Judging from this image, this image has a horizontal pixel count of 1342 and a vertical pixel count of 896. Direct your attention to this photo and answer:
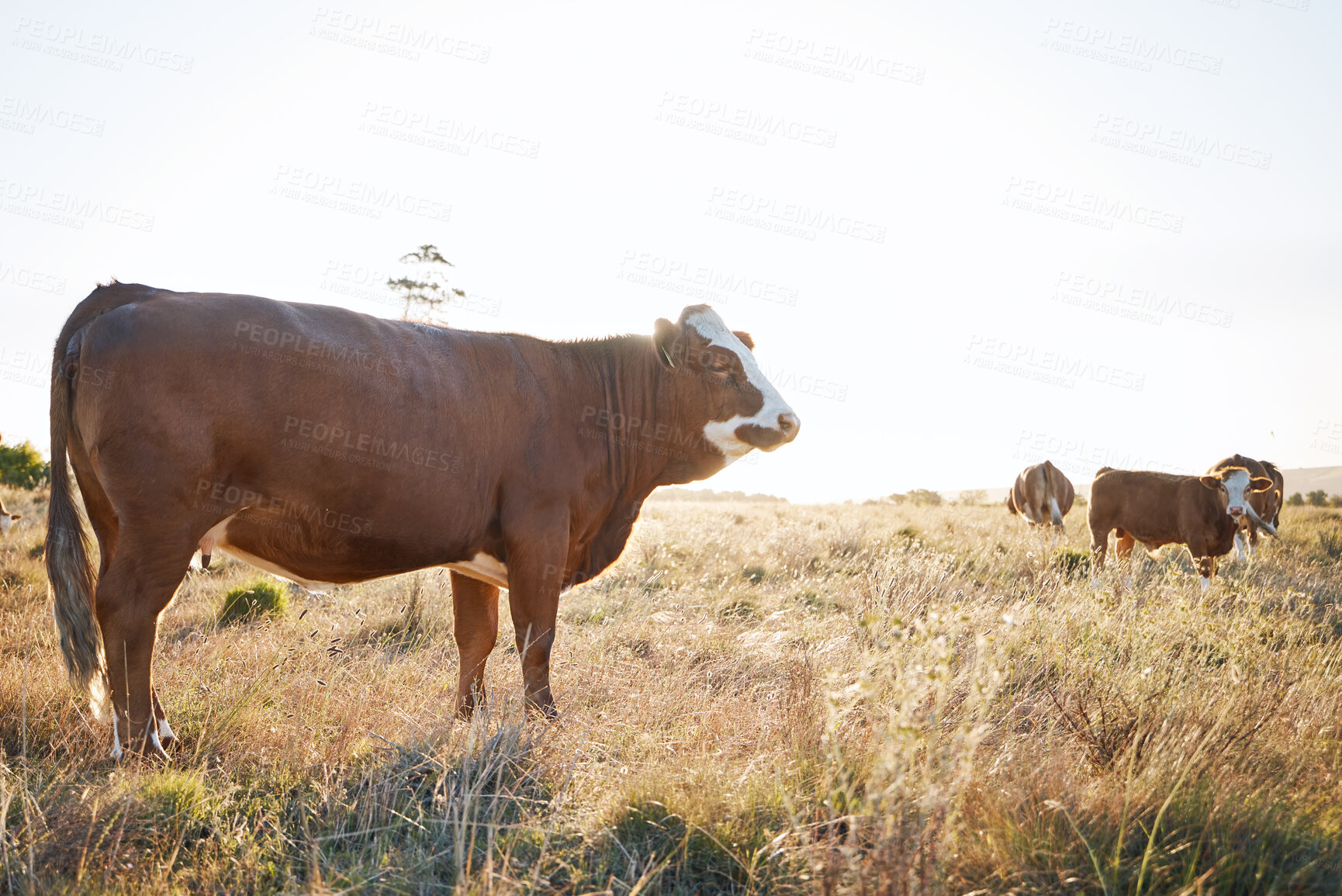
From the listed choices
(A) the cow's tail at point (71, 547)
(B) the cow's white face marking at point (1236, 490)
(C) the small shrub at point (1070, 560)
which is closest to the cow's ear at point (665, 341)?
(A) the cow's tail at point (71, 547)

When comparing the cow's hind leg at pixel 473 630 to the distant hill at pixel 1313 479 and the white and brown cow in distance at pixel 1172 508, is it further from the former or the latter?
the distant hill at pixel 1313 479

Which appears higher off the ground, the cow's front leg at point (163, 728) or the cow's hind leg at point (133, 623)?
the cow's hind leg at point (133, 623)

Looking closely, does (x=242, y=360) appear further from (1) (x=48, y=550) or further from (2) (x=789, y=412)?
(2) (x=789, y=412)

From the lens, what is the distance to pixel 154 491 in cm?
382

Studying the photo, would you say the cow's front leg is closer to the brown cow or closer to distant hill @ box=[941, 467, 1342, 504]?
the brown cow

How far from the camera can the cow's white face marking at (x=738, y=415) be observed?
5.68m

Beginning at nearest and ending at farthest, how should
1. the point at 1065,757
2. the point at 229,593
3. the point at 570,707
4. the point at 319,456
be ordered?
1. the point at 1065,757
2. the point at 319,456
3. the point at 570,707
4. the point at 229,593

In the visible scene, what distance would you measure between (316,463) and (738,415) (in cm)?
285

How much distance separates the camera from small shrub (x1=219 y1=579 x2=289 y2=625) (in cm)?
732

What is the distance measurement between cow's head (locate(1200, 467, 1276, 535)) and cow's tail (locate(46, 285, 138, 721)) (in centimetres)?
1527

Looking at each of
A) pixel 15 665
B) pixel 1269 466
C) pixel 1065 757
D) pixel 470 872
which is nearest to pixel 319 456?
pixel 470 872

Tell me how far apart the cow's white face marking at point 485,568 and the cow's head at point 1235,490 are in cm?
1313

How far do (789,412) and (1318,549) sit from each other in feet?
52.3

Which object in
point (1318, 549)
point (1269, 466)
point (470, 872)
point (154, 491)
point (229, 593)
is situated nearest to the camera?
point (470, 872)
